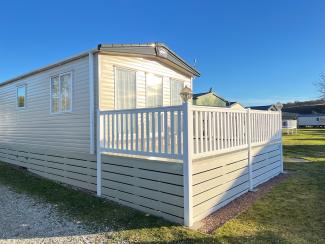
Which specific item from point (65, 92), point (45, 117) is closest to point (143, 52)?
point (65, 92)

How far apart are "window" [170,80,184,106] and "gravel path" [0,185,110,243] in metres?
5.13

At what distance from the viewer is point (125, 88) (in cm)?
711

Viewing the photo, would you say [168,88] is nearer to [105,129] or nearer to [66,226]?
[105,129]

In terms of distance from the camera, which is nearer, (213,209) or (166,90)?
(213,209)

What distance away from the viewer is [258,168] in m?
6.68

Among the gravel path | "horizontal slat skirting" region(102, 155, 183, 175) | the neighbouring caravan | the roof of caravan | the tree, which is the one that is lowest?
the gravel path

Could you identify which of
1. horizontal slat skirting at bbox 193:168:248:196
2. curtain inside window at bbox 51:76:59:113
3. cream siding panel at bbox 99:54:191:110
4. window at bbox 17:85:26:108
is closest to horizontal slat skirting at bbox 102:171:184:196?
horizontal slat skirting at bbox 193:168:248:196

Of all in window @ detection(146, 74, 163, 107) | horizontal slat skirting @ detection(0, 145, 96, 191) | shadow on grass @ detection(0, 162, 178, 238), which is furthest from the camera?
window @ detection(146, 74, 163, 107)

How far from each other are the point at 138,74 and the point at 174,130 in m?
3.61

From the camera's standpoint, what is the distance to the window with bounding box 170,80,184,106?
8.94 m

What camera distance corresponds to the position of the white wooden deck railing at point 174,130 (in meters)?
4.40

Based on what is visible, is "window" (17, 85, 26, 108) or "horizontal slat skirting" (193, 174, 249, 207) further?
"window" (17, 85, 26, 108)

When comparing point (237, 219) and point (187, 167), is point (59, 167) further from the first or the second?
point (237, 219)

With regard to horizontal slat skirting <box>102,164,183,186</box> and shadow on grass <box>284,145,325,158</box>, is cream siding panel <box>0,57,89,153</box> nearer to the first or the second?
horizontal slat skirting <box>102,164,183,186</box>
